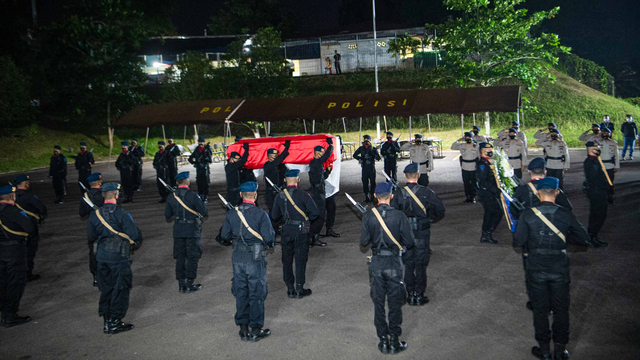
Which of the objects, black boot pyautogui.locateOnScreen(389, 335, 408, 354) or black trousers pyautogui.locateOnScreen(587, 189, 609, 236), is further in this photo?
black trousers pyautogui.locateOnScreen(587, 189, 609, 236)

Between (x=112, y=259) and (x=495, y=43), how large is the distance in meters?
25.9

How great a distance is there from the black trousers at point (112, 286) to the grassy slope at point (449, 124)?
24.7m

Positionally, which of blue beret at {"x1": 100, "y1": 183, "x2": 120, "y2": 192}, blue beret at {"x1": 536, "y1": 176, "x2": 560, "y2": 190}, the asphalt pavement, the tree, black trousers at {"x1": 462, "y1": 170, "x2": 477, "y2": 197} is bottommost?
the asphalt pavement

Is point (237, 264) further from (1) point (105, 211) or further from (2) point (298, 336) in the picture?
(1) point (105, 211)

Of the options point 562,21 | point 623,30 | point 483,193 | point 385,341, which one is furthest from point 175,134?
point 623,30

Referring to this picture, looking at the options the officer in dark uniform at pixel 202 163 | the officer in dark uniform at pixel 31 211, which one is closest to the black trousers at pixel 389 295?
the officer in dark uniform at pixel 31 211

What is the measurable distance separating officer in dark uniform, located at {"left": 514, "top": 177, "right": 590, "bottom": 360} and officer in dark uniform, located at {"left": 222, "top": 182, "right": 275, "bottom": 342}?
297cm

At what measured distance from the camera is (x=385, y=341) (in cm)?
554

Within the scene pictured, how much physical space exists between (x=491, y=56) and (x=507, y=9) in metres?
2.63

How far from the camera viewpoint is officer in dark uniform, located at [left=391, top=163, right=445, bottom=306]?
668 centimetres

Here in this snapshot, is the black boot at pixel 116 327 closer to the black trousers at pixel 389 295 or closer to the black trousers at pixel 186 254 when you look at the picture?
the black trousers at pixel 186 254

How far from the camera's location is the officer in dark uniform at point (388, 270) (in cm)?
544

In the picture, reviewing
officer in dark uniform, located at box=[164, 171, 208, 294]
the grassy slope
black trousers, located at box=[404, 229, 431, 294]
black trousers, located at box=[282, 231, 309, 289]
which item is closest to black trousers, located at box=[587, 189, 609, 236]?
black trousers, located at box=[404, 229, 431, 294]

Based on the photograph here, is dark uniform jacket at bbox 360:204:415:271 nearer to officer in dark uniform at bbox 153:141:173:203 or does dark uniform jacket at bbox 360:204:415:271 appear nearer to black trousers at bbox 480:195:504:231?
black trousers at bbox 480:195:504:231
